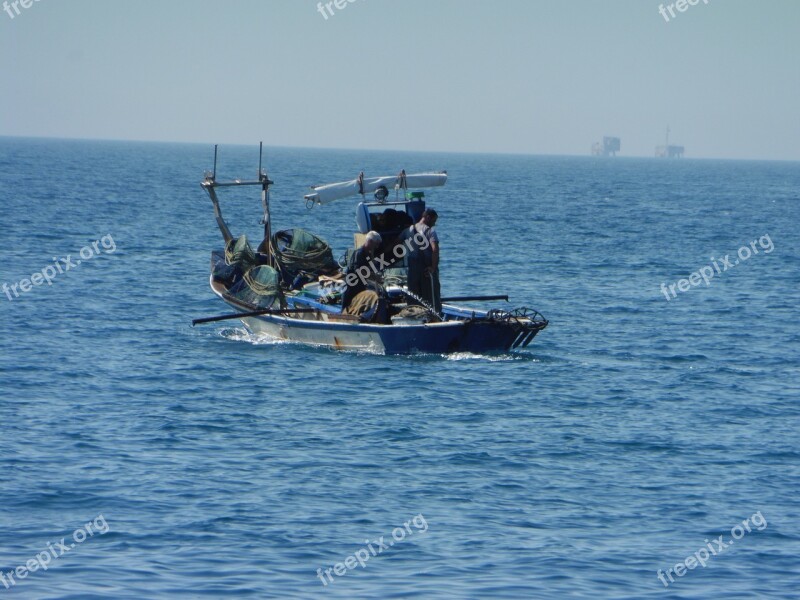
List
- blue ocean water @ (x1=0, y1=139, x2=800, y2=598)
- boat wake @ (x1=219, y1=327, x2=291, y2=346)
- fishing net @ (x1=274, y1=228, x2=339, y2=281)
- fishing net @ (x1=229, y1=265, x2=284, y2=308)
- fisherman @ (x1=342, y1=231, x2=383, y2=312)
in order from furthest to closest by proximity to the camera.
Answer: fishing net @ (x1=274, y1=228, x2=339, y2=281), fishing net @ (x1=229, y1=265, x2=284, y2=308), boat wake @ (x1=219, y1=327, x2=291, y2=346), fisherman @ (x1=342, y1=231, x2=383, y2=312), blue ocean water @ (x1=0, y1=139, x2=800, y2=598)

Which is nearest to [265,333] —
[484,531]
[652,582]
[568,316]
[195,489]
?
[568,316]

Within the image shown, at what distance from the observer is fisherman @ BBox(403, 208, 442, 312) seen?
2648 centimetres

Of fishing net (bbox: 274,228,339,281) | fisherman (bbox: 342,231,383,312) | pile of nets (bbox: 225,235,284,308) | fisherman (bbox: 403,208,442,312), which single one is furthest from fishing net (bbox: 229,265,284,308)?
fisherman (bbox: 403,208,442,312)

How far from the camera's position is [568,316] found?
34.5 m

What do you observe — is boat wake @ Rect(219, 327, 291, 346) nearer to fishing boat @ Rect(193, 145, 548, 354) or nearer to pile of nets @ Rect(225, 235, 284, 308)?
fishing boat @ Rect(193, 145, 548, 354)

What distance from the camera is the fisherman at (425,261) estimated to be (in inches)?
1043

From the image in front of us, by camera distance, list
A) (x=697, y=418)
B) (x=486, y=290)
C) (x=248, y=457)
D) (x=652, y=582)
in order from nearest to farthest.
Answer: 1. (x=652, y=582)
2. (x=248, y=457)
3. (x=697, y=418)
4. (x=486, y=290)

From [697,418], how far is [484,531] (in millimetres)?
8055

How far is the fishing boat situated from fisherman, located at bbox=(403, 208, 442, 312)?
18 centimetres

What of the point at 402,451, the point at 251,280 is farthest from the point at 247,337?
the point at 402,451

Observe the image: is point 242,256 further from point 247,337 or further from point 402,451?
point 402,451

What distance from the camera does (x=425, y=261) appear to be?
88.1 ft

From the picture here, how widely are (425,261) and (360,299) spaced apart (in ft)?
5.46

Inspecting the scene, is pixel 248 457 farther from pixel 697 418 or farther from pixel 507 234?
pixel 507 234
